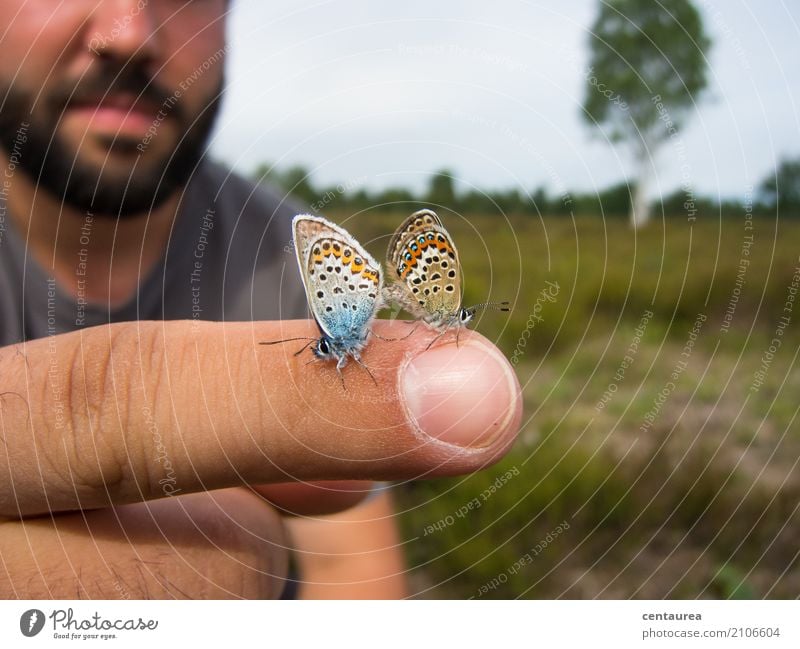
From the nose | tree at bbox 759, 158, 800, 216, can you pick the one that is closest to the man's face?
the nose

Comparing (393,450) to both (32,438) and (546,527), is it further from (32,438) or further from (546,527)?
(546,527)

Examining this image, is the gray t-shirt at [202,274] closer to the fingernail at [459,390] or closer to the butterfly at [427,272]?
the butterfly at [427,272]

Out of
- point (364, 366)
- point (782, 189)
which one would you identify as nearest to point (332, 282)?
point (364, 366)

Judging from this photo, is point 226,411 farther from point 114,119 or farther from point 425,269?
point 114,119

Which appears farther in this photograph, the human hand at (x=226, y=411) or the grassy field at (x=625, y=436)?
the grassy field at (x=625, y=436)

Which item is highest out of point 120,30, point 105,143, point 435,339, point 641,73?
point 641,73

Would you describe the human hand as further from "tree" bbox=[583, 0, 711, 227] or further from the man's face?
"tree" bbox=[583, 0, 711, 227]

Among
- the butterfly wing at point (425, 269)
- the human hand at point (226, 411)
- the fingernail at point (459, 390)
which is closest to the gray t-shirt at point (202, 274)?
the human hand at point (226, 411)
